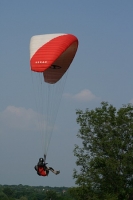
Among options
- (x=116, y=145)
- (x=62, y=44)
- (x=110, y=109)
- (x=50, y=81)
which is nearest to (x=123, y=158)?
(x=116, y=145)

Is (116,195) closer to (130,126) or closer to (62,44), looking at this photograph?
(130,126)

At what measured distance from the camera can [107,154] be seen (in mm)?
35250

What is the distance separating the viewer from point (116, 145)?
35125 millimetres

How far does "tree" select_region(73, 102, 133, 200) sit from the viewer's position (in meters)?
34.2

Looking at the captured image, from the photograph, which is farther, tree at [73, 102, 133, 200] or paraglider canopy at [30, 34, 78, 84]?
tree at [73, 102, 133, 200]

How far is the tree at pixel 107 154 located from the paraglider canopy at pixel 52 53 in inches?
415

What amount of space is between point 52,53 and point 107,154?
14241mm

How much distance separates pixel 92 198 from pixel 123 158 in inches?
126

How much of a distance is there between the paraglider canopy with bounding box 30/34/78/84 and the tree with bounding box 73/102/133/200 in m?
10.5

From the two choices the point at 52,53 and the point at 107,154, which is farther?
the point at 107,154

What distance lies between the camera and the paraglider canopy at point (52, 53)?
22078mm

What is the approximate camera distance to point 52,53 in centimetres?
2252

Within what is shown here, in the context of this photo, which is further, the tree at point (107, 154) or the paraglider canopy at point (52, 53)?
the tree at point (107, 154)

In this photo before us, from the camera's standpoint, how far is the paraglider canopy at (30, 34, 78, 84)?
72.4ft
